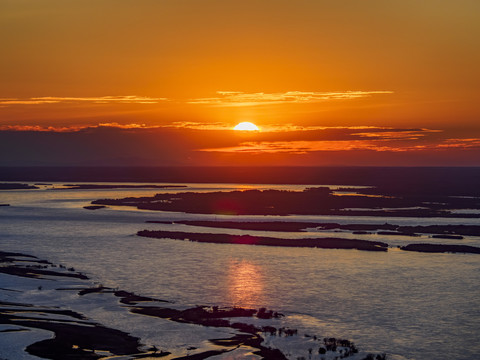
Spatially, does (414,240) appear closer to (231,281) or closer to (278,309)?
(231,281)

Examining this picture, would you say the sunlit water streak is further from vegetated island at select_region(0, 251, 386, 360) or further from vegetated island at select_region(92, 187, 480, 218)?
vegetated island at select_region(92, 187, 480, 218)

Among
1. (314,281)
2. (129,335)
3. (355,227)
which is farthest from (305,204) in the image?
(129,335)

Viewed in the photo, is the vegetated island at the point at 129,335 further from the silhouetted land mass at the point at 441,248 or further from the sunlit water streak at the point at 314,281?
the silhouetted land mass at the point at 441,248

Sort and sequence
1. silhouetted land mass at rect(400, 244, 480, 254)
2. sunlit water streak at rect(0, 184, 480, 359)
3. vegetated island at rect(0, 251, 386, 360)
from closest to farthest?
vegetated island at rect(0, 251, 386, 360), sunlit water streak at rect(0, 184, 480, 359), silhouetted land mass at rect(400, 244, 480, 254)

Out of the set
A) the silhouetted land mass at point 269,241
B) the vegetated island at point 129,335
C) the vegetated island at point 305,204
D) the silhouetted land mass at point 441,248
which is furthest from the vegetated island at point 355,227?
the vegetated island at point 129,335

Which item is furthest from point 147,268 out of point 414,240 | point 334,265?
point 414,240

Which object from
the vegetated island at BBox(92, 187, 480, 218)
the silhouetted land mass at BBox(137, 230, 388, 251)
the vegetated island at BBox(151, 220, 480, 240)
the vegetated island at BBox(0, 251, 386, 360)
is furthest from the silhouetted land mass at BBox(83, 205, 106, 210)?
the vegetated island at BBox(0, 251, 386, 360)

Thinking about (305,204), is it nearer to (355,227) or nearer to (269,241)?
(355,227)
